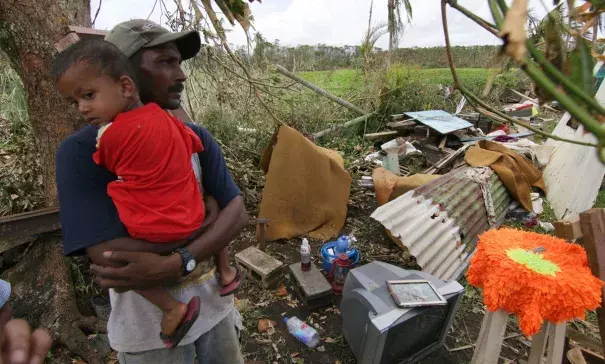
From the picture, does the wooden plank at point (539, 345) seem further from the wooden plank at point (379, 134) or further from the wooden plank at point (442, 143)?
the wooden plank at point (379, 134)

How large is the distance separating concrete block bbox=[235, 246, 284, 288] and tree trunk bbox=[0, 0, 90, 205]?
2.00m

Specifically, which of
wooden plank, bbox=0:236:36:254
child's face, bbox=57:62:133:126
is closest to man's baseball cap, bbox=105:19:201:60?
child's face, bbox=57:62:133:126

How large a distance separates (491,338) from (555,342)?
38cm

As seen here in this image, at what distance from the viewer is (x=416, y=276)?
256cm

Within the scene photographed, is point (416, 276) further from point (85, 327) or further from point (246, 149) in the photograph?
point (246, 149)

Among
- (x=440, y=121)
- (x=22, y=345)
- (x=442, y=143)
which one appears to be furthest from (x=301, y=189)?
(x=440, y=121)

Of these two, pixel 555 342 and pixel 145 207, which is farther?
pixel 555 342

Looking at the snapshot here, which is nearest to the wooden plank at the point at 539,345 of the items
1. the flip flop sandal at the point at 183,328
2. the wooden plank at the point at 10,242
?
the flip flop sandal at the point at 183,328

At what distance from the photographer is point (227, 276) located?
1592 millimetres

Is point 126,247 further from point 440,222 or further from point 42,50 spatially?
point 440,222

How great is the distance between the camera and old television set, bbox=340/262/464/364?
2.17 metres

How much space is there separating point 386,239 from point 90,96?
3.90 metres

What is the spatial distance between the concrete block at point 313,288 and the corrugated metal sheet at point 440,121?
500 centimetres

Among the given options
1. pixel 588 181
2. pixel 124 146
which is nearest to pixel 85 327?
pixel 124 146
